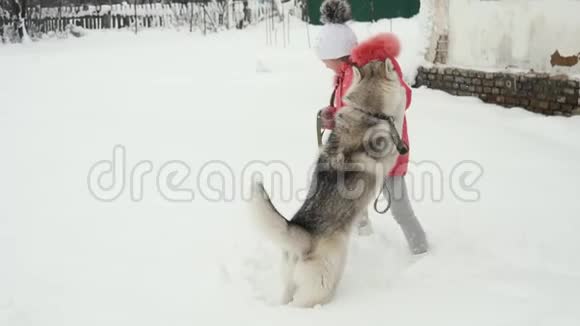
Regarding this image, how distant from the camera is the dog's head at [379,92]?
269cm

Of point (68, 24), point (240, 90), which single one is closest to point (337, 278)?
point (240, 90)

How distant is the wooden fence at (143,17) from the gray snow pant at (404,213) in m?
16.3

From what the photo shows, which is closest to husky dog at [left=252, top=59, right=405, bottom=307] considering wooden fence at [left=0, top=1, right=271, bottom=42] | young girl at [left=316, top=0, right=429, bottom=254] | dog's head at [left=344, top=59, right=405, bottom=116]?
dog's head at [left=344, top=59, right=405, bottom=116]

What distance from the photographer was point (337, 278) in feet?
8.60

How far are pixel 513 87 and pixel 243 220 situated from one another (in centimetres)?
421

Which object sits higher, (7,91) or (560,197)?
(7,91)

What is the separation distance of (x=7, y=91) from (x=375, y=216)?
764cm

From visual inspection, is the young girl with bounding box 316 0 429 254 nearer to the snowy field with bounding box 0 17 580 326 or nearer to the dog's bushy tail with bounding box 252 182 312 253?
the snowy field with bounding box 0 17 580 326

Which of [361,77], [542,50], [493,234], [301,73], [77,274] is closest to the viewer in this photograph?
[361,77]

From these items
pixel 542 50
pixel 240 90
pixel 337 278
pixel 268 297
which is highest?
pixel 542 50

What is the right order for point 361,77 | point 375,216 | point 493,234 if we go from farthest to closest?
point 375,216
point 493,234
point 361,77

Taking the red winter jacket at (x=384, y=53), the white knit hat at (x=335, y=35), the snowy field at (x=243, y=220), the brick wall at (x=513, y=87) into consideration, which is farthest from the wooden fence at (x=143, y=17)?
the red winter jacket at (x=384, y=53)

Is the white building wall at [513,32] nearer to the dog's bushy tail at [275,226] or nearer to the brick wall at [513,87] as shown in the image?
the brick wall at [513,87]

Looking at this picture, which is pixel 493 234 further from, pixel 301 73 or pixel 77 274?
Answer: pixel 301 73
